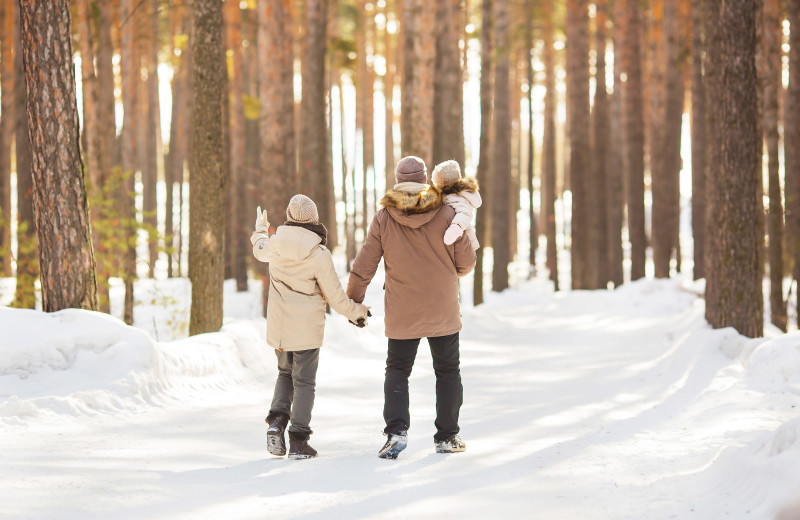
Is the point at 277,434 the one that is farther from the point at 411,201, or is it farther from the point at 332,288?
the point at 411,201

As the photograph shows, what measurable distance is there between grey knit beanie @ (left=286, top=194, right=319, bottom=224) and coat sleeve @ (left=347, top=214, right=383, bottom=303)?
402 mm

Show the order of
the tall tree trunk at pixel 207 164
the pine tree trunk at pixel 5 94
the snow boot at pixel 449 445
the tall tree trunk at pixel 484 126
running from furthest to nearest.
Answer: the pine tree trunk at pixel 5 94 < the tall tree trunk at pixel 484 126 < the tall tree trunk at pixel 207 164 < the snow boot at pixel 449 445

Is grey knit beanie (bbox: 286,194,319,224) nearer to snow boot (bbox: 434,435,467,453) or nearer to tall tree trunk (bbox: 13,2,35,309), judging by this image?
snow boot (bbox: 434,435,467,453)

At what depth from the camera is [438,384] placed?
5.77m

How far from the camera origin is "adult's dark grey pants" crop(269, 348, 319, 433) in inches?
220

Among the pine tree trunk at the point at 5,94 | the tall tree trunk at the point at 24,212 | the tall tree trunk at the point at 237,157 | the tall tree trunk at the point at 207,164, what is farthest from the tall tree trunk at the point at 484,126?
the pine tree trunk at the point at 5,94

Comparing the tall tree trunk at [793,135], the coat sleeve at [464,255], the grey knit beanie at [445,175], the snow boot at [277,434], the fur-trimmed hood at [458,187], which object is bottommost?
the snow boot at [277,434]

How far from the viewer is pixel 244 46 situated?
3578cm

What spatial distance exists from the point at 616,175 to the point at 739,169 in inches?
674

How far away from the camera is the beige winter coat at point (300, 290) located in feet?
18.2

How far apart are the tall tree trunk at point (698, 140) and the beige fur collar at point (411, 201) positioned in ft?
52.8

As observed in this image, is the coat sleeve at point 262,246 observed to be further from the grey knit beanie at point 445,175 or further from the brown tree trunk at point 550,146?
the brown tree trunk at point 550,146

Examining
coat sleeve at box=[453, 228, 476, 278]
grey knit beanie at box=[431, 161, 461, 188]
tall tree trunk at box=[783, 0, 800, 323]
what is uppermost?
tall tree trunk at box=[783, 0, 800, 323]

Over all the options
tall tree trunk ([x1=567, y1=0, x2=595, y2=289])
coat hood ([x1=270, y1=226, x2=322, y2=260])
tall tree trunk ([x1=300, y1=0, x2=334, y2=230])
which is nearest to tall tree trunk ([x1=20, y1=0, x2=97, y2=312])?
coat hood ([x1=270, y1=226, x2=322, y2=260])
